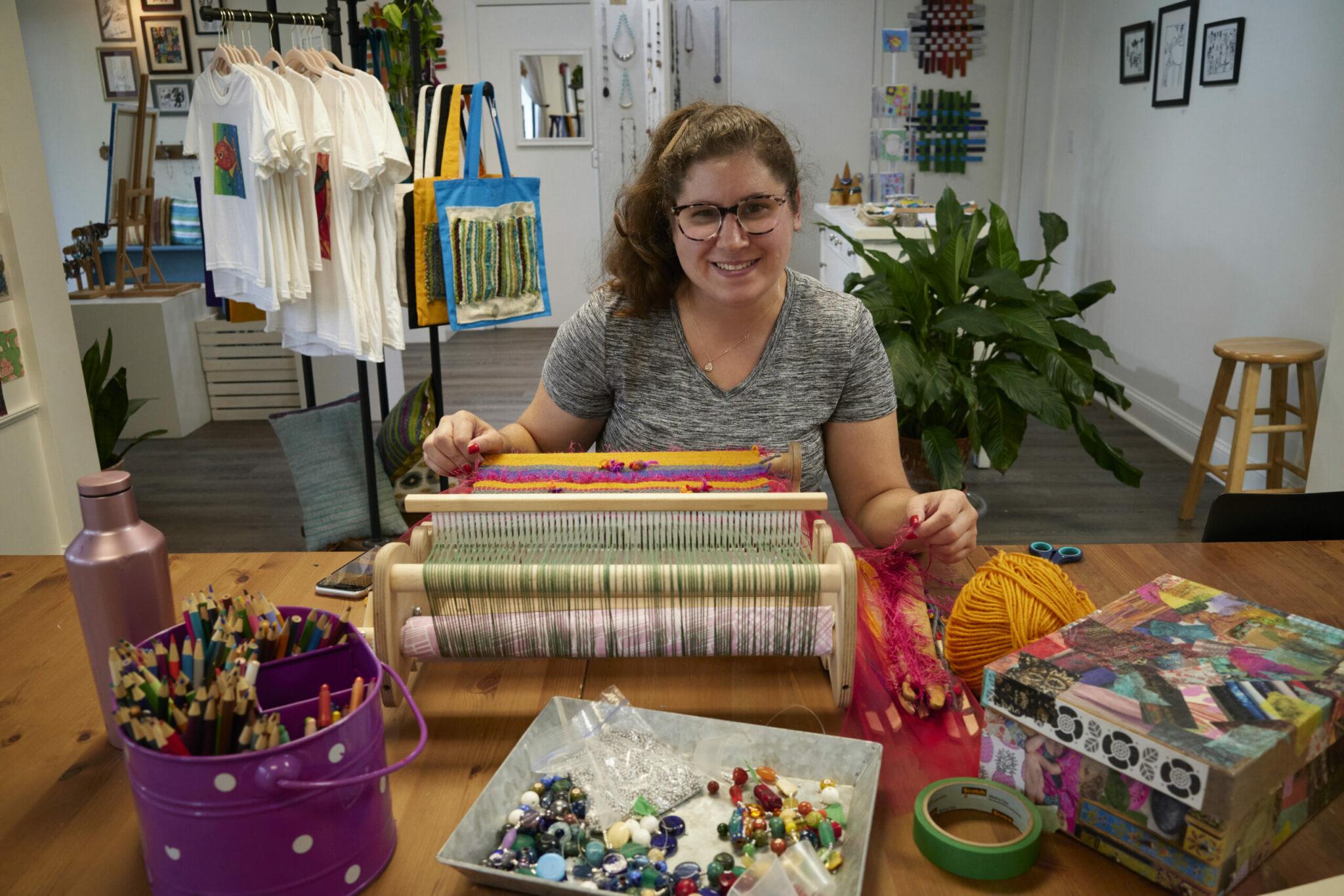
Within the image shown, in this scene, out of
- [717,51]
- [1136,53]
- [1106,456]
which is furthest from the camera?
[717,51]

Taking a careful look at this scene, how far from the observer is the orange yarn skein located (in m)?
1.02

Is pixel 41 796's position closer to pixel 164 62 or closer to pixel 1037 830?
pixel 1037 830

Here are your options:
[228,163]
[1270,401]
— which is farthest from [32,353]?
[1270,401]

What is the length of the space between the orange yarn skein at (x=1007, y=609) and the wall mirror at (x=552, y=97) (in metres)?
6.21

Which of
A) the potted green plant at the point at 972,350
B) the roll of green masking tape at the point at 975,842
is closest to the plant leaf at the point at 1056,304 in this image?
the potted green plant at the point at 972,350

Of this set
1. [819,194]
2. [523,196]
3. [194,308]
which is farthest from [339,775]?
[819,194]

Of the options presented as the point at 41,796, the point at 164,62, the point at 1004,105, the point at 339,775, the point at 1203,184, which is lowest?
the point at 41,796

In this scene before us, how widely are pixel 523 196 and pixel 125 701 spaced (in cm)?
228

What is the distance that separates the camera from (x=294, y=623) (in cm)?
85

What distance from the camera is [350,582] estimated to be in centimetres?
132

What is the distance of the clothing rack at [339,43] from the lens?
2.45 meters

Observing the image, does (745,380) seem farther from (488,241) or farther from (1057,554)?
(488,241)

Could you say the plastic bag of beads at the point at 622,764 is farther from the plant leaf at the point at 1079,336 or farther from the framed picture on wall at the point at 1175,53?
the framed picture on wall at the point at 1175,53

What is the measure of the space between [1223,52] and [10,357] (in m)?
4.38
